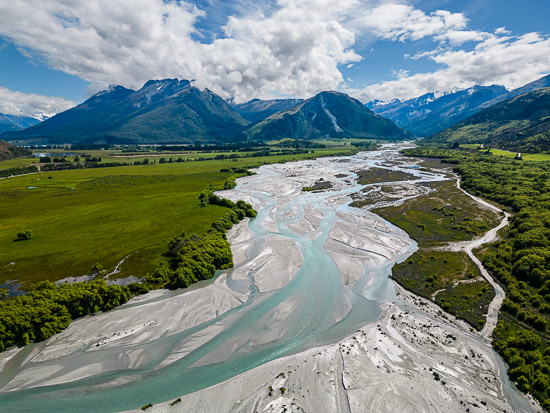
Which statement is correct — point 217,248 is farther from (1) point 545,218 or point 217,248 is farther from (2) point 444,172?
(2) point 444,172

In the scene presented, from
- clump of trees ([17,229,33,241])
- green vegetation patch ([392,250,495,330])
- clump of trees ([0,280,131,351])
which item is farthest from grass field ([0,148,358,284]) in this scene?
green vegetation patch ([392,250,495,330])

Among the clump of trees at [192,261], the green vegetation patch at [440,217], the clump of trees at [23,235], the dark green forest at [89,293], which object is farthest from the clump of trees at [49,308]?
the green vegetation patch at [440,217]

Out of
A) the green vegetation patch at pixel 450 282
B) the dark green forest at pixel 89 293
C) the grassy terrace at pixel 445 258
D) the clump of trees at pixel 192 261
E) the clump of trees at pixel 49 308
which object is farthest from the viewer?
the clump of trees at pixel 192 261

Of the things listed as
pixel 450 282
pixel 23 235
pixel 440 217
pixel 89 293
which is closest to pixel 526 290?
pixel 450 282

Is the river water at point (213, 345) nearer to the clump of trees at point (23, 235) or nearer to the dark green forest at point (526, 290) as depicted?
the dark green forest at point (526, 290)

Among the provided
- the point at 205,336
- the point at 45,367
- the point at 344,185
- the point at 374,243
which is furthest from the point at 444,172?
the point at 45,367

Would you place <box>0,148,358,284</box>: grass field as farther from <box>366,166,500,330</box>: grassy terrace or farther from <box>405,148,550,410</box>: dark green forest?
<box>405,148,550,410</box>: dark green forest

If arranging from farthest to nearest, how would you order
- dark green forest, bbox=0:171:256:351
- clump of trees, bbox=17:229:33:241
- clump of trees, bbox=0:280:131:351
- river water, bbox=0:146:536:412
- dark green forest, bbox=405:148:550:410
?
1. clump of trees, bbox=17:229:33:241
2. dark green forest, bbox=0:171:256:351
3. clump of trees, bbox=0:280:131:351
4. dark green forest, bbox=405:148:550:410
5. river water, bbox=0:146:536:412
